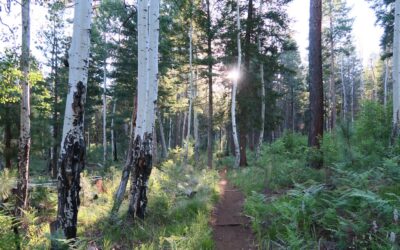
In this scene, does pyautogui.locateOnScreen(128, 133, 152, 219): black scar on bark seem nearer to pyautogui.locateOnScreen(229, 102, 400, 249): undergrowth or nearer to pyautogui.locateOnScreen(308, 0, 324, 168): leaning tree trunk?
pyautogui.locateOnScreen(229, 102, 400, 249): undergrowth

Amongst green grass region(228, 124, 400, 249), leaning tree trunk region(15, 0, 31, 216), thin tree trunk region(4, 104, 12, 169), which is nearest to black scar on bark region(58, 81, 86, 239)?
green grass region(228, 124, 400, 249)

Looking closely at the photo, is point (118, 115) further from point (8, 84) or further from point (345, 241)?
point (345, 241)

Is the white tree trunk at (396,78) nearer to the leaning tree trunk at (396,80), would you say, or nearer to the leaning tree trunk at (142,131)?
the leaning tree trunk at (396,80)

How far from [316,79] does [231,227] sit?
16.6 feet

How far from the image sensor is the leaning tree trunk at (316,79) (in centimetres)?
873

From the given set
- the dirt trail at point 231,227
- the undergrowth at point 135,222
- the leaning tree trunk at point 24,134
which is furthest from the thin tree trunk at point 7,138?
the dirt trail at point 231,227

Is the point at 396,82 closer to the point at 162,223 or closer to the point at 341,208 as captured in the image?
the point at 341,208

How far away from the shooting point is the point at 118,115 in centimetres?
2341

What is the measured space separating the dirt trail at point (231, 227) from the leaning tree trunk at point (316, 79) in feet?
9.42

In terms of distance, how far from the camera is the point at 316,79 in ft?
28.8

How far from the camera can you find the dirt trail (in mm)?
5039

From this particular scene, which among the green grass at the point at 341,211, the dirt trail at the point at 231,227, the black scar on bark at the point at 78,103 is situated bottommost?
the dirt trail at the point at 231,227

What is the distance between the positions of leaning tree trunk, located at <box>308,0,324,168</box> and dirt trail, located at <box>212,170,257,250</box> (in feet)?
9.42

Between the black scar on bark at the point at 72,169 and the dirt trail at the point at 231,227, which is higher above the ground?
the black scar on bark at the point at 72,169
